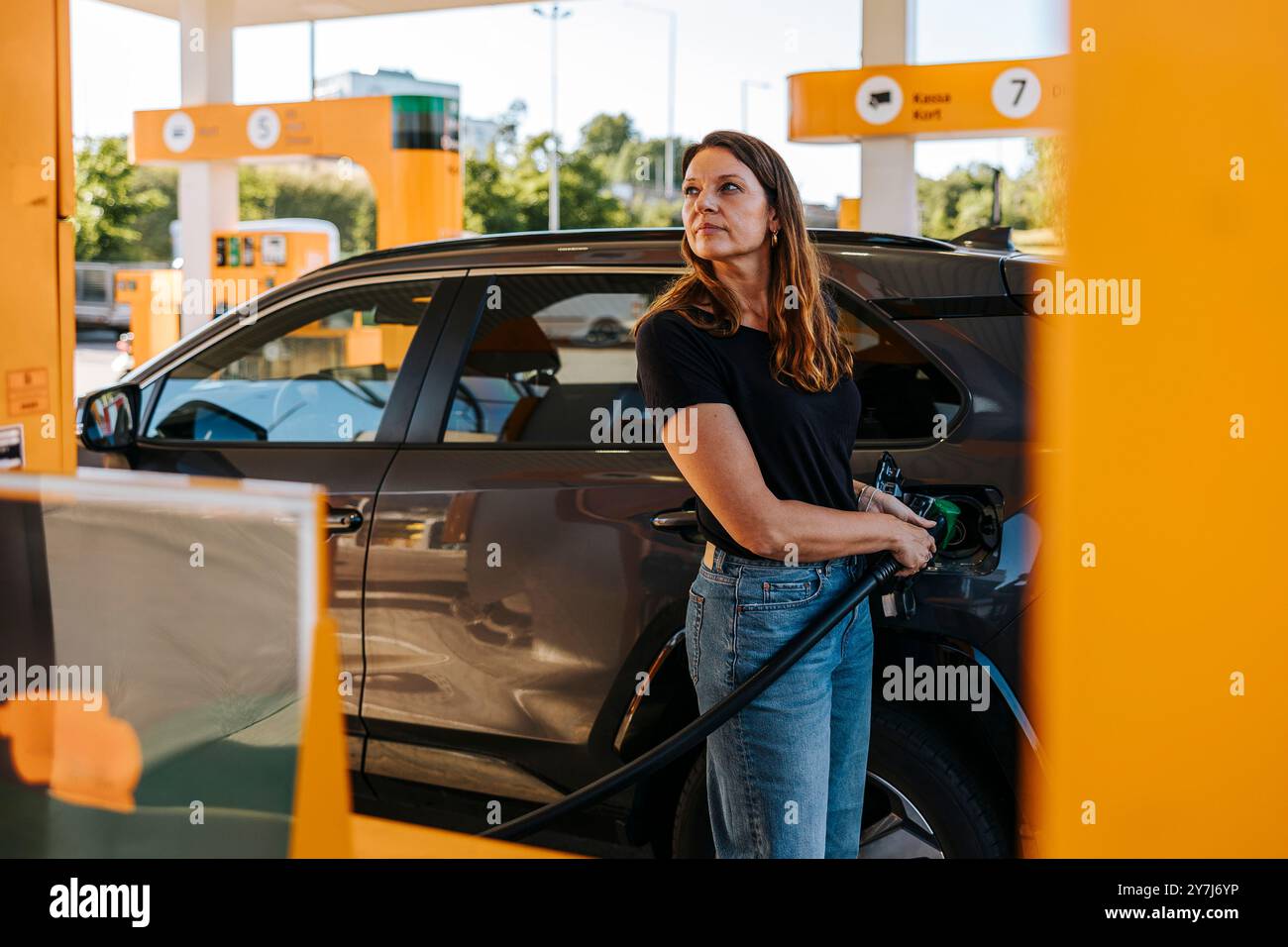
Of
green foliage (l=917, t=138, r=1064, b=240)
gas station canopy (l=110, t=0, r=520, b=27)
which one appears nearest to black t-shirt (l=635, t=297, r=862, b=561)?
gas station canopy (l=110, t=0, r=520, b=27)

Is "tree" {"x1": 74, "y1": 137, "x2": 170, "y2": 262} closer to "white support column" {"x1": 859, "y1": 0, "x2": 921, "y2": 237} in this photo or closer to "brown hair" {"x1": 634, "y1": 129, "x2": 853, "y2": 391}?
"white support column" {"x1": 859, "y1": 0, "x2": 921, "y2": 237}

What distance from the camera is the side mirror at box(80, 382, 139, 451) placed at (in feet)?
12.3

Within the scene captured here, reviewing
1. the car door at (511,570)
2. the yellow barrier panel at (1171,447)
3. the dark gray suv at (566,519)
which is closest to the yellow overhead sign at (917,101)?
the dark gray suv at (566,519)

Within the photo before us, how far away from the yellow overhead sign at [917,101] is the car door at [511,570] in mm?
9127

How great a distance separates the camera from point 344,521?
3443mm

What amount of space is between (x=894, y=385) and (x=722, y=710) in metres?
1.04

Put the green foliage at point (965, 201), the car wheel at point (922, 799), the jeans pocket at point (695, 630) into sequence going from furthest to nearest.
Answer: the green foliage at point (965, 201)
the car wheel at point (922, 799)
the jeans pocket at point (695, 630)

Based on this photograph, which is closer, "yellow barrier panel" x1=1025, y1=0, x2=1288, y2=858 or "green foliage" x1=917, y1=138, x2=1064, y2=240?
"yellow barrier panel" x1=1025, y1=0, x2=1288, y2=858

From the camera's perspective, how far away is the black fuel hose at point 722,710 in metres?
2.35

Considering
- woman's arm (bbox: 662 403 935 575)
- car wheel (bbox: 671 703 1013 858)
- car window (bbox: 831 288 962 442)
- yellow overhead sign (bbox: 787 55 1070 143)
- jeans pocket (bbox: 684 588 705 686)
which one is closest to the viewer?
woman's arm (bbox: 662 403 935 575)

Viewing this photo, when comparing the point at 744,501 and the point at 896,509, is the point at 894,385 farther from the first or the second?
the point at 744,501

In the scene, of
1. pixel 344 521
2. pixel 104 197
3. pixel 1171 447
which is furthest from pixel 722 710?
pixel 104 197

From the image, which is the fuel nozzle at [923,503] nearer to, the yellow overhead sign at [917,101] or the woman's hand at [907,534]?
the woman's hand at [907,534]

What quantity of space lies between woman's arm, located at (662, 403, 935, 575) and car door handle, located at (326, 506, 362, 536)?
1.38 m
